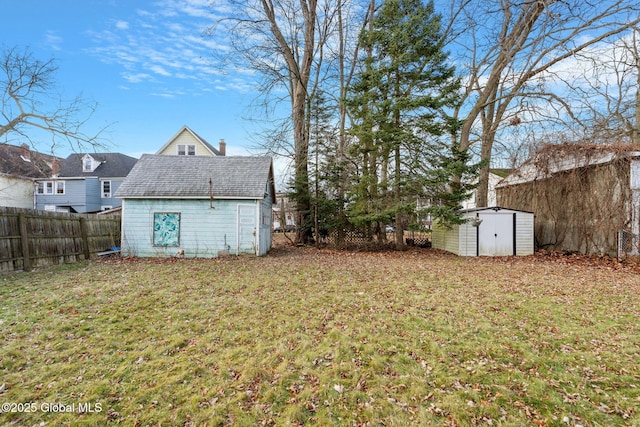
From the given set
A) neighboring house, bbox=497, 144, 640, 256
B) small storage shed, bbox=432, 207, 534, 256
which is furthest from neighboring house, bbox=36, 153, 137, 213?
neighboring house, bbox=497, 144, 640, 256

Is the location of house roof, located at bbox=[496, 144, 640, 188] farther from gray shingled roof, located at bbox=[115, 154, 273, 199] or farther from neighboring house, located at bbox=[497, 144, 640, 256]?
gray shingled roof, located at bbox=[115, 154, 273, 199]

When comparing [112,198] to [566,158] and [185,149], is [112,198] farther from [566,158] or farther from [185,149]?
[566,158]

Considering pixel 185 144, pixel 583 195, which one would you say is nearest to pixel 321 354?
pixel 583 195

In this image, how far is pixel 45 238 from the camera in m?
9.64

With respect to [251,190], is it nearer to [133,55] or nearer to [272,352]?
[133,55]

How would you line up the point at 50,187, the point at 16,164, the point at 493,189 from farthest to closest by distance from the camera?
the point at 50,187 < the point at 16,164 < the point at 493,189

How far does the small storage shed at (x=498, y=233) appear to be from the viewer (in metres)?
12.8

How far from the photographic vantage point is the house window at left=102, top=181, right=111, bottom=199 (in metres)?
Answer: 28.0

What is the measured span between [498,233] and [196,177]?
13085mm

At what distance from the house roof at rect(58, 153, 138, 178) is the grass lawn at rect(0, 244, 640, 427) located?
24.1 meters

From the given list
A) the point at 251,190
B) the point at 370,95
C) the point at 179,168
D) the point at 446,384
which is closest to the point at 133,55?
the point at 179,168

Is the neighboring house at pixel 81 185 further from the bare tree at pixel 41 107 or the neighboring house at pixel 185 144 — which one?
the bare tree at pixel 41 107

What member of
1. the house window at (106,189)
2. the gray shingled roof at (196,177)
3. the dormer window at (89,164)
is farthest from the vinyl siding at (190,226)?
the dormer window at (89,164)

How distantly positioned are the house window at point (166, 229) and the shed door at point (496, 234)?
12.6 m
